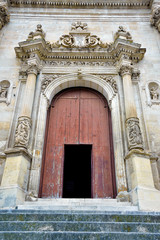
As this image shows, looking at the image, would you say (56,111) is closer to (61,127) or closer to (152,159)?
(61,127)

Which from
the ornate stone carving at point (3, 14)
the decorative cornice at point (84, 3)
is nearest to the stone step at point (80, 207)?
the ornate stone carving at point (3, 14)

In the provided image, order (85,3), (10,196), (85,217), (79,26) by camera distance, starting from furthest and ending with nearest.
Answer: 1. (85,3)
2. (79,26)
3. (10,196)
4. (85,217)

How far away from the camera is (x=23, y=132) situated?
6125 mm

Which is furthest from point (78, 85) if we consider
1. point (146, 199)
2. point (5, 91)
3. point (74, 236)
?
point (74, 236)

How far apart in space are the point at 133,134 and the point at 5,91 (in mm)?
4969

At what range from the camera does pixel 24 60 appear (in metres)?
8.28

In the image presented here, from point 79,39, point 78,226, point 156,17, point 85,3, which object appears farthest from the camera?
point 85,3

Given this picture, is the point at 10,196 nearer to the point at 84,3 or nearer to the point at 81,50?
the point at 81,50

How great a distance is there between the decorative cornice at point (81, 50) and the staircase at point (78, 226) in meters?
6.23

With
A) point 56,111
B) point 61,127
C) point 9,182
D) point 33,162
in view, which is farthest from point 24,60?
point 9,182

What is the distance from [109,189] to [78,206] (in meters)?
1.64

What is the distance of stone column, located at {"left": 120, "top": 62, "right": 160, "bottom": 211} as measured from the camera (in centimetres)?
501

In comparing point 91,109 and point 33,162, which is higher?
point 91,109

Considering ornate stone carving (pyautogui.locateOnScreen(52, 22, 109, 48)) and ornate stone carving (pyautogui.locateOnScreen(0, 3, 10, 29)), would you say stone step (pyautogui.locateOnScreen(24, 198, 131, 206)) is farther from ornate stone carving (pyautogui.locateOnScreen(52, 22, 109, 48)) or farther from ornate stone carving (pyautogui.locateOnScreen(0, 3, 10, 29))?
ornate stone carving (pyautogui.locateOnScreen(0, 3, 10, 29))
